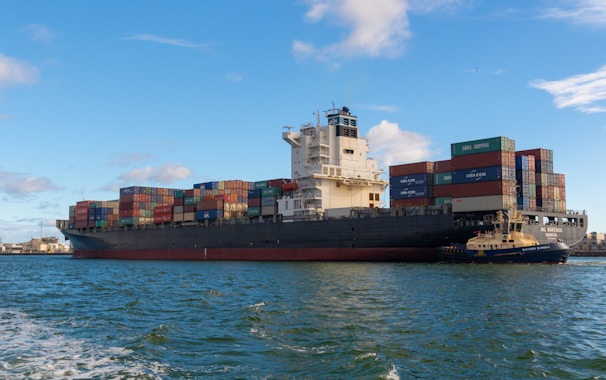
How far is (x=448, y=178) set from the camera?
48.4m

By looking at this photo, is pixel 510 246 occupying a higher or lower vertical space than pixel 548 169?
lower

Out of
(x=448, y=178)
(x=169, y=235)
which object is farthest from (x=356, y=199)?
(x=169, y=235)

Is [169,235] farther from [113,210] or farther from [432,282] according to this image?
[432,282]

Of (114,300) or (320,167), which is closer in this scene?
(114,300)

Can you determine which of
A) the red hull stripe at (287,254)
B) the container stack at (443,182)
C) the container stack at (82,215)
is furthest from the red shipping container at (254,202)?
the container stack at (82,215)

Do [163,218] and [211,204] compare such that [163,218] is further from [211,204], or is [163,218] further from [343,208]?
[343,208]

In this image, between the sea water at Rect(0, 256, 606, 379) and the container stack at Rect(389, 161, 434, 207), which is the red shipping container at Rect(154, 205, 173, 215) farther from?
the sea water at Rect(0, 256, 606, 379)

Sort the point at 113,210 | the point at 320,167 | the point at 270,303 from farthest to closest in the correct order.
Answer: the point at 113,210 < the point at 320,167 < the point at 270,303

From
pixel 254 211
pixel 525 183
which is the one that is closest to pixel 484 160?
pixel 525 183

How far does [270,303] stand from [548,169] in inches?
1482

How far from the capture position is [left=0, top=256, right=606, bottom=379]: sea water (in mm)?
11977

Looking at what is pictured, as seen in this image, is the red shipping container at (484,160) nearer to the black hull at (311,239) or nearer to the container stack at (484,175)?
the container stack at (484,175)

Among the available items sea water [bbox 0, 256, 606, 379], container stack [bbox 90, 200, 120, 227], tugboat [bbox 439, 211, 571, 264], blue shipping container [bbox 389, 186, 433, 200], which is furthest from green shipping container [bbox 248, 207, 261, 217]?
sea water [bbox 0, 256, 606, 379]

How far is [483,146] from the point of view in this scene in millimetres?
45500
